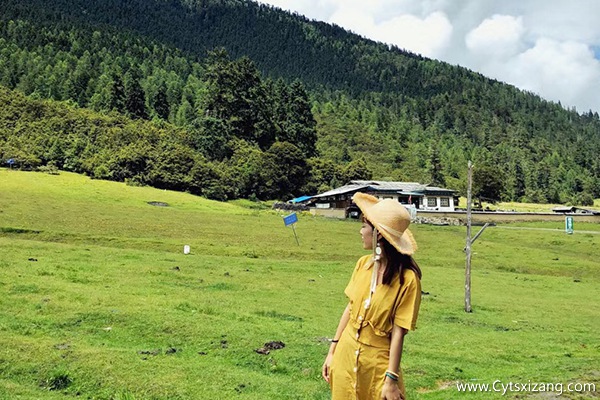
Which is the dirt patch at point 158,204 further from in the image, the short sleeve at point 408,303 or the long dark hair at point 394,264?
the short sleeve at point 408,303

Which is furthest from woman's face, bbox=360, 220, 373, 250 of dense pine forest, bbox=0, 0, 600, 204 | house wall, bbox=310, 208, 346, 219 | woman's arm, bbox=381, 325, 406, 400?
dense pine forest, bbox=0, 0, 600, 204

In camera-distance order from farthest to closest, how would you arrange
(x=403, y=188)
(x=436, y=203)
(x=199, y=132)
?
(x=199, y=132)
(x=436, y=203)
(x=403, y=188)

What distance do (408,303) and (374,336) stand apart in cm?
48

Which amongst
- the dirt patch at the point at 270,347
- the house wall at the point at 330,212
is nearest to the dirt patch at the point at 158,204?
the house wall at the point at 330,212

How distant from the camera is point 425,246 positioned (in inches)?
1732

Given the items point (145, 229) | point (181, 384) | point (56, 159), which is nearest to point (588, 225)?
point (145, 229)

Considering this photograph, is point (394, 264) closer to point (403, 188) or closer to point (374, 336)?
point (374, 336)

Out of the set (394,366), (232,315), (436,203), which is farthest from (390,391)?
(436,203)

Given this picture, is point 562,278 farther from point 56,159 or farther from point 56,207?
point 56,159

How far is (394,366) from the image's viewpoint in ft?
14.7

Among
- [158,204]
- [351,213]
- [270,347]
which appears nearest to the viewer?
[270,347]

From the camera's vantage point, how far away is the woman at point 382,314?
455 centimetres

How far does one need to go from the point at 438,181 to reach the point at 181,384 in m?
123

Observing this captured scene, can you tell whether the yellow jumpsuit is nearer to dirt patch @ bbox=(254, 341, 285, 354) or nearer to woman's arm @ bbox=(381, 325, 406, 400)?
woman's arm @ bbox=(381, 325, 406, 400)
